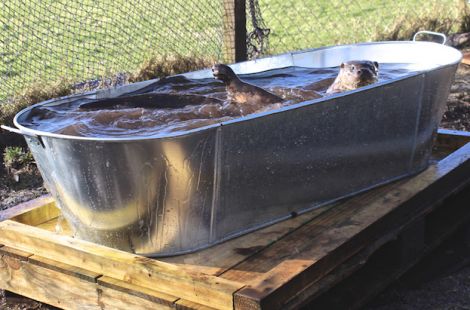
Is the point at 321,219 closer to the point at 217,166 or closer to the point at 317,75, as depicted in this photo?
the point at 217,166

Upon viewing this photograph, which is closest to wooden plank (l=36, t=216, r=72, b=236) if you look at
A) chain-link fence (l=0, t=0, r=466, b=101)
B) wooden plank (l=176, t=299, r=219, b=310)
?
wooden plank (l=176, t=299, r=219, b=310)

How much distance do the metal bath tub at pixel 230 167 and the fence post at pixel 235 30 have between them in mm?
2542

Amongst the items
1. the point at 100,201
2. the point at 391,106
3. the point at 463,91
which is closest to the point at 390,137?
the point at 391,106

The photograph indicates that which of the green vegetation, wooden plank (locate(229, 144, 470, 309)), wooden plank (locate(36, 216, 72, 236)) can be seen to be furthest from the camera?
the green vegetation

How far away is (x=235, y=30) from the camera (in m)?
5.34

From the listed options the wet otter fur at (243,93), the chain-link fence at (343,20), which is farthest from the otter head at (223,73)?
the chain-link fence at (343,20)

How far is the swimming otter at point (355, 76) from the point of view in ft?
9.81

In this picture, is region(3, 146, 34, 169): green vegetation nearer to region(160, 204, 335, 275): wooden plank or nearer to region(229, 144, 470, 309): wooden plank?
region(160, 204, 335, 275): wooden plank

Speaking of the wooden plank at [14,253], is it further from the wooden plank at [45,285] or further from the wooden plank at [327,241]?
the wooden plank at [327,241]

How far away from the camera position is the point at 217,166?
2.33 m

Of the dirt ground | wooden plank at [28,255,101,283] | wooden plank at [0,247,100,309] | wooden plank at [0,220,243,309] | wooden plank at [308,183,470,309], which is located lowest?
the dirt ground

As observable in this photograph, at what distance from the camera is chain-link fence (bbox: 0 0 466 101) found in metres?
5.54

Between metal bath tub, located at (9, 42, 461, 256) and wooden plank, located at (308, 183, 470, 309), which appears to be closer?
metal bath tub, located at (9, 42, 461, 256)

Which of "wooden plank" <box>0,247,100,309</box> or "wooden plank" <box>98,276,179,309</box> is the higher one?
"wooden plank" <box>98,276,179,309</box>
